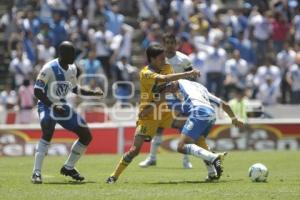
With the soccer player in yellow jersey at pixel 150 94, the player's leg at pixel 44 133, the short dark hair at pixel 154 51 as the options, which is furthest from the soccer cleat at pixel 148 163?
the short dark hair at pixel 154 51

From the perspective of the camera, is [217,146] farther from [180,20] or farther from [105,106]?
[180,20]

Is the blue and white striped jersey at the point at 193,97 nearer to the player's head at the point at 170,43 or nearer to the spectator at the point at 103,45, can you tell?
the player's head at the point at 170,43

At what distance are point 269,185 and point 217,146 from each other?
42.5 ft

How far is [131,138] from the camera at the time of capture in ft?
87.8

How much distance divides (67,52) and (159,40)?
15426 mm

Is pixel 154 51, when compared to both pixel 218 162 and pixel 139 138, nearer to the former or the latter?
pixel 139 138

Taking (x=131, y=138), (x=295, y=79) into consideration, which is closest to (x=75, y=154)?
(x=131, y=138)

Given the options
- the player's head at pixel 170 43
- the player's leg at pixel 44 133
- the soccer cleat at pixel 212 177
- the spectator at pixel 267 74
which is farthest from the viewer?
the spectator at pixel 267 74

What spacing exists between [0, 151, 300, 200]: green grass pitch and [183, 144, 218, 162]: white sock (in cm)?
49

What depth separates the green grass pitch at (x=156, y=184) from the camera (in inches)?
514

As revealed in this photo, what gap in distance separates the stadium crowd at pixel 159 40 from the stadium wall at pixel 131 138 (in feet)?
4.93

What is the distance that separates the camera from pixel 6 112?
1108 inches

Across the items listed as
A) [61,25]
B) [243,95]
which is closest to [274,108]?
[243,95]

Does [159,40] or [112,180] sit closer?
[112,180]
